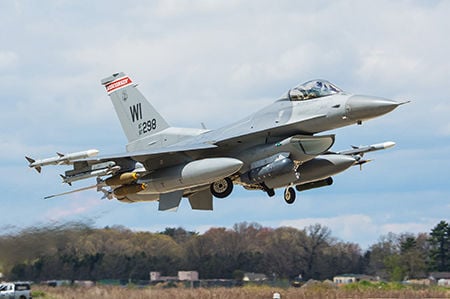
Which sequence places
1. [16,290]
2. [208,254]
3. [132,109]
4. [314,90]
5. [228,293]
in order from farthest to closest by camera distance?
[208,254]
[228,293]
[16,290]
[132,109]
[314,90]

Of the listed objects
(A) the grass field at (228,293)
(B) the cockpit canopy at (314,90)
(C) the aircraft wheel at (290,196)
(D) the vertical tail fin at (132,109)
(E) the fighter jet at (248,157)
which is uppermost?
(D) the vertical tail fin at (132,109)

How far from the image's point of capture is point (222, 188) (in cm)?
2608

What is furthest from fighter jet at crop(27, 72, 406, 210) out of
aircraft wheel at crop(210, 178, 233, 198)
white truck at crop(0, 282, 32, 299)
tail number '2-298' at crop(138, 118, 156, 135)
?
white truck at crop(0, 282, 32, 299)

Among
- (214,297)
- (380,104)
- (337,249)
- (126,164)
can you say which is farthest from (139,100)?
(337,249)

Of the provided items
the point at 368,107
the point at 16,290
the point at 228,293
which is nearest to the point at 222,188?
the point at 368,107

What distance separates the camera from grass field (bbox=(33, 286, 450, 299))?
1188 inches

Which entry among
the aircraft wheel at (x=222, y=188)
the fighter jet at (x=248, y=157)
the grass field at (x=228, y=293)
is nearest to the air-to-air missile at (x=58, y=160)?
the fighter jet at (x=248, y=157)

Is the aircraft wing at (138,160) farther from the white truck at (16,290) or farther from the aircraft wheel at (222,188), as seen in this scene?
the white truck at (16,290)

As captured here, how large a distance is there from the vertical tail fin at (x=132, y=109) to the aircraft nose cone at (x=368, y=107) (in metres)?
6.64

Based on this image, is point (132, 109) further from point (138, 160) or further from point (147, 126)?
point (138, 160)

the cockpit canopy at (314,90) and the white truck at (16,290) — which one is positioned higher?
the cockpit canopy at (314,90)

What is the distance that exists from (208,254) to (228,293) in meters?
5.49

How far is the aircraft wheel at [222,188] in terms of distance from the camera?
1025 inches

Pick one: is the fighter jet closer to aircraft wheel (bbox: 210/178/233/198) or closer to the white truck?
aircraft wheel (bbox: 210/178/233/198)
